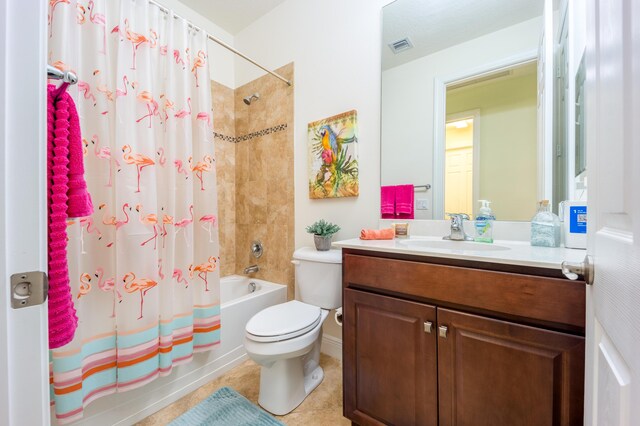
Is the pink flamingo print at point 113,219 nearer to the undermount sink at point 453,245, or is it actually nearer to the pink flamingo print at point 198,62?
the pink flamingo print at point 198,62

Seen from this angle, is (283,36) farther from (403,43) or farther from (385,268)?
(385,268)

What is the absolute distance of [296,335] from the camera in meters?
1.25

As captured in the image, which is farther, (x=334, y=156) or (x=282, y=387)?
(x=334, y=156)

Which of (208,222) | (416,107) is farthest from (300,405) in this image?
(416,107)

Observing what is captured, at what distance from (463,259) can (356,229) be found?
2.86 feet

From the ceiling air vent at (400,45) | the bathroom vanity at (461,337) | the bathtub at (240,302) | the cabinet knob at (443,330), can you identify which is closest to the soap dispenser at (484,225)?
the bathroom vanity at (461,337)

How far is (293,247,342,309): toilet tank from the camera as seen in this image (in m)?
1.51

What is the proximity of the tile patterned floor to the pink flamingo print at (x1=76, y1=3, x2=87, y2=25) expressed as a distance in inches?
72.4

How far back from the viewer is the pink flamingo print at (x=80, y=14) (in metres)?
1.09

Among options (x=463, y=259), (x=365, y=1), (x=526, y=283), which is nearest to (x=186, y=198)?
(x=463, y=259)

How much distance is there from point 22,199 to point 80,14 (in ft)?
3.93

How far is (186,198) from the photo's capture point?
55.4 inches

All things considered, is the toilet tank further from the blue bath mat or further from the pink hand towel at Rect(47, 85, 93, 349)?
the pink hand towel at Rect(47, 85, 93, 349)

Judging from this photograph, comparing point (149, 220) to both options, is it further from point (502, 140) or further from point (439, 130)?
point (502, 140)
